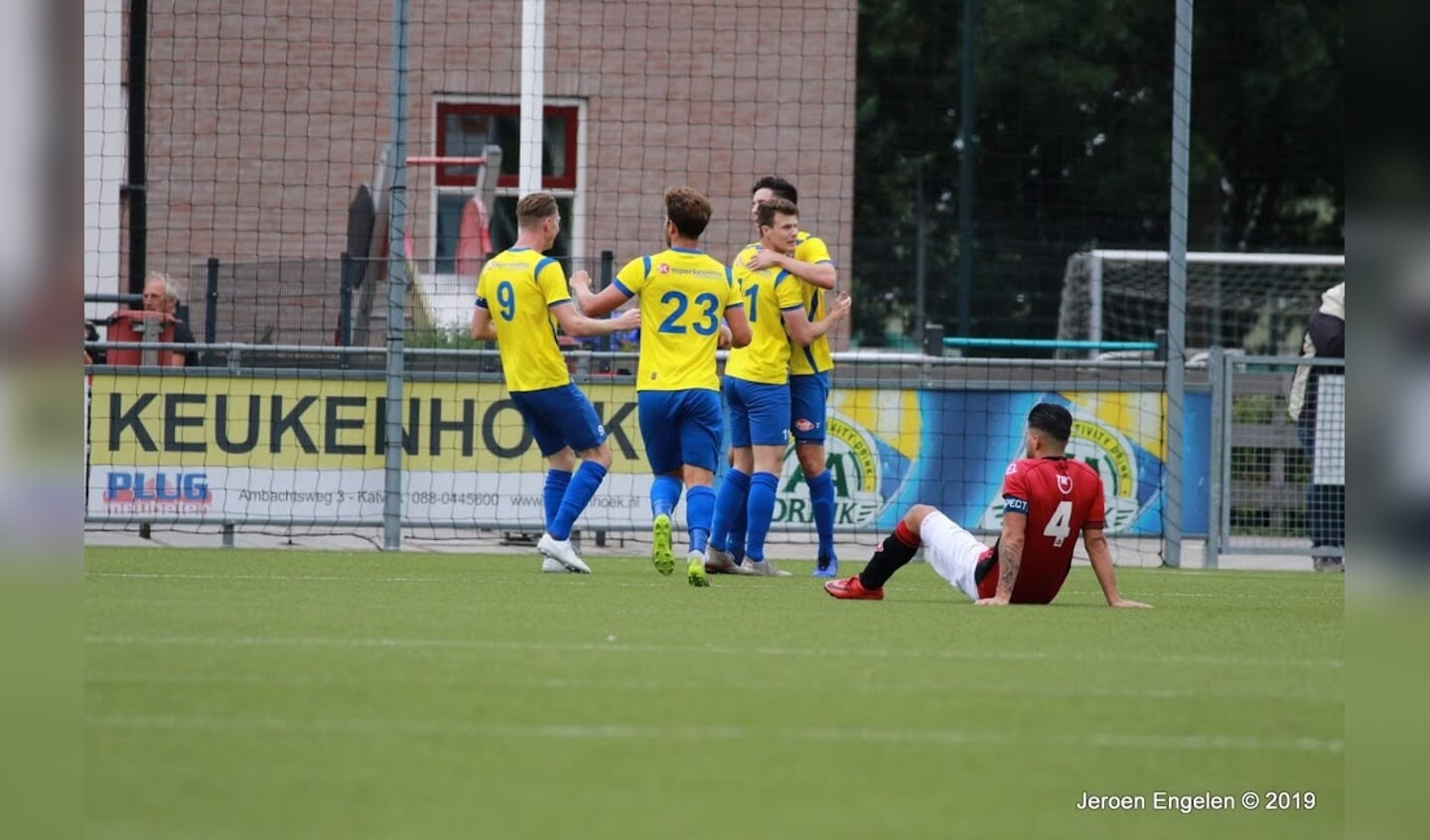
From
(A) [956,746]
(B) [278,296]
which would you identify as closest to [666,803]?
(A) [956,746]

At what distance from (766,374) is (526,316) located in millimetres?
1399

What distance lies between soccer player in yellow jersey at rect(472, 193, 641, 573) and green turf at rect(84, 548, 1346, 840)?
6.77ft

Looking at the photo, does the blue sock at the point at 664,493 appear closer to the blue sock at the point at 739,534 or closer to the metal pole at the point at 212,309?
the blue sock at the point at 739,534

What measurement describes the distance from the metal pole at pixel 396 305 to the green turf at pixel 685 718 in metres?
4.36

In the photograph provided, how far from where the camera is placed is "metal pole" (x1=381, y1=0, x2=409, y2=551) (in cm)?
1310

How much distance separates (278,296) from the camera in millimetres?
15078

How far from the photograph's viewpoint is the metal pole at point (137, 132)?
1625cm

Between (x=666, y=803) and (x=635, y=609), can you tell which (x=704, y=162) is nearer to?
(x=635, y=609)

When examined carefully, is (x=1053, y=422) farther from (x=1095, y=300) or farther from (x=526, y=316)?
(x=1095, y=300)

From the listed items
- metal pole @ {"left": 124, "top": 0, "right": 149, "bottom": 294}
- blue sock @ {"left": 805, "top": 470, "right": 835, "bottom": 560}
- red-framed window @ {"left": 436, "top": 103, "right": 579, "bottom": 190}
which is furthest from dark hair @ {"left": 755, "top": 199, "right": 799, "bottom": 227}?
red-framed window @ {"left": 436, "top": 103, "right": 579, "bottom": 190}

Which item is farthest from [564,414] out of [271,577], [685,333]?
[271,577]

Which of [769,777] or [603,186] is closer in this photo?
[769,777]

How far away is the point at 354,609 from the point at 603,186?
1352 cm

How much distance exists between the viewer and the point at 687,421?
34.0ft
